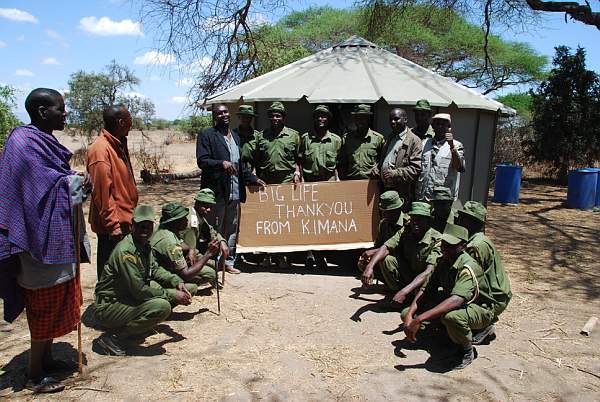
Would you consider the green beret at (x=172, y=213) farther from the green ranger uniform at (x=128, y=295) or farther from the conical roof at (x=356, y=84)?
the conical roof at (x=356, y=84)

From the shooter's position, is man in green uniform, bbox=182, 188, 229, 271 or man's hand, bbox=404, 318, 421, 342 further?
man in green uniform, bbox=182, 188, 229, 271

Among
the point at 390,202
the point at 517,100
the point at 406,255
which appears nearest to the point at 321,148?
the point at 390,202

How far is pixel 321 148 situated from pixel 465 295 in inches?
111

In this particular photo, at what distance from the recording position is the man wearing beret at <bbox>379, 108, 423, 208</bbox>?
5309 mm

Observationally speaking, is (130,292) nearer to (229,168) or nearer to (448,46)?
(229,168)

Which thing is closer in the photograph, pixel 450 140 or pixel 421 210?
pixel 421 210

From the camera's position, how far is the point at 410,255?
14.7ft

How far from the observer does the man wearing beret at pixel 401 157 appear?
5.31m

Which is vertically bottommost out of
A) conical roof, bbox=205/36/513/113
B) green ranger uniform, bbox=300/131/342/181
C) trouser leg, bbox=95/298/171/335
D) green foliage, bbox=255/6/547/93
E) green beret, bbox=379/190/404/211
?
trouser leg, bbox=95/298/171/335

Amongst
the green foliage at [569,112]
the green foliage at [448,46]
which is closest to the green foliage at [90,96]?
the green foliage at [448,46]

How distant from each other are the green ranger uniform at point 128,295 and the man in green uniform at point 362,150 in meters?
2.85

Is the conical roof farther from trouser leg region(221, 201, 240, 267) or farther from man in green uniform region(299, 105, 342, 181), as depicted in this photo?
trouser leg region(221, 201, 240, 267)

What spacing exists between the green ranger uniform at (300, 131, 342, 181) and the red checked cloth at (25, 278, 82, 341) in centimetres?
323

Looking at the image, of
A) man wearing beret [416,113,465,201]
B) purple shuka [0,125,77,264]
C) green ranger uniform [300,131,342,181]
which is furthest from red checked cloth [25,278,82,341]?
man wearing beret [416,113,465,201]
